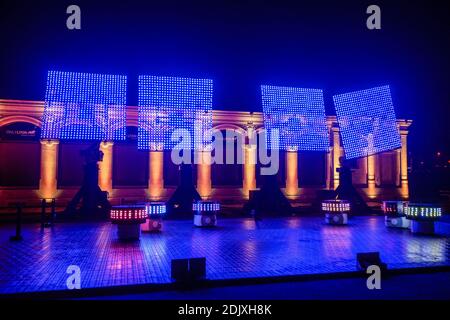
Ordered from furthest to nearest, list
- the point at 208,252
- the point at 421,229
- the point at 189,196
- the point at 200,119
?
the point at 200,119
the point at 189,196
the point at 421,229
the point at 208,252

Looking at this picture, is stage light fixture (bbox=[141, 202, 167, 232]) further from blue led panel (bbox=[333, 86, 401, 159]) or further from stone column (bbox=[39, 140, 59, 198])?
blue led panel (bbox=[333, 86, 401, 159])

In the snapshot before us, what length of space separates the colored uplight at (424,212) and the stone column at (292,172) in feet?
28.7

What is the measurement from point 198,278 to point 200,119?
1289 centimetres

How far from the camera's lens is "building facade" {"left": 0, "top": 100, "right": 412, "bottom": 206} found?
16328 mm

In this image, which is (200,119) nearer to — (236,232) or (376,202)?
(236,232)

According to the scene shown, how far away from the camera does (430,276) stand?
20.7 ft

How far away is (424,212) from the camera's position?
1088 cm

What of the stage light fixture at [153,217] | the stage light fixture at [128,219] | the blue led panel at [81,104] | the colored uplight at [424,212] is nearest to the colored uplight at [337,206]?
the colored uplight at [424,212]

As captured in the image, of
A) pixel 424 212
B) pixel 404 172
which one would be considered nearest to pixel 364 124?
pixel 404 172

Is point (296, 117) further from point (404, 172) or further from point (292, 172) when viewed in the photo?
point (404, 172)

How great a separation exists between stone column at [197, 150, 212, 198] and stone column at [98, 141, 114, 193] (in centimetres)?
A: 477

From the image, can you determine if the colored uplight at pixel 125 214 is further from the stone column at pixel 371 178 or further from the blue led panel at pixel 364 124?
the stone column at pixel 371 178

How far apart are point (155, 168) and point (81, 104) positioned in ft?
16.2
